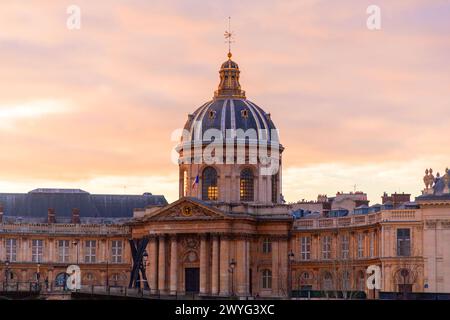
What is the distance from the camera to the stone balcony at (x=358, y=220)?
131125mm

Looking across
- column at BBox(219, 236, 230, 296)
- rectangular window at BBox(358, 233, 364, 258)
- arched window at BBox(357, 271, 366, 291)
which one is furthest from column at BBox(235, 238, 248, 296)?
rectangular window at BBox(358, 233, 364, 258)

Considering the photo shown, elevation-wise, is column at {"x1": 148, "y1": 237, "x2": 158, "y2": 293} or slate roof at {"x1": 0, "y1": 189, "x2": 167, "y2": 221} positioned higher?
slate roof at {"x1": 0, "y1": 189, "x2": 167, "y2": 221}

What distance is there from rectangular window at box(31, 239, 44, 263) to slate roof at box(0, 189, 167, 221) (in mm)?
5464

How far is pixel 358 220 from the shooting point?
457 feet

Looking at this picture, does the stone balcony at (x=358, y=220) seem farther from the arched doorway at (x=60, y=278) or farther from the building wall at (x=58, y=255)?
the arched doorway at (x=60, y=278)

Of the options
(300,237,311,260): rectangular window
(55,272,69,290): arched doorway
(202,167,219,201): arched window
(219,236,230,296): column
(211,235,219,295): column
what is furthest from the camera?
(55,272,69,290): arched doorway

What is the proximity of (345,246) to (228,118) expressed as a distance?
18.8 metres

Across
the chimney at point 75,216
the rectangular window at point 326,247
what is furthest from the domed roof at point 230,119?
the chimney at point 75,216

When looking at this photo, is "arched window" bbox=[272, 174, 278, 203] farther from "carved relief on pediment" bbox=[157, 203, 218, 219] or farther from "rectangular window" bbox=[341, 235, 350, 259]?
"carved relief on pediment" bbox=[157, 203, 218, 219]

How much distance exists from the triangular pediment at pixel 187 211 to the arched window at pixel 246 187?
806 cm

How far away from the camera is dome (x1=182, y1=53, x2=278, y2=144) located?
14838 cm

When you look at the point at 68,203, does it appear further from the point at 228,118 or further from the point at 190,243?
the point at 228,118
